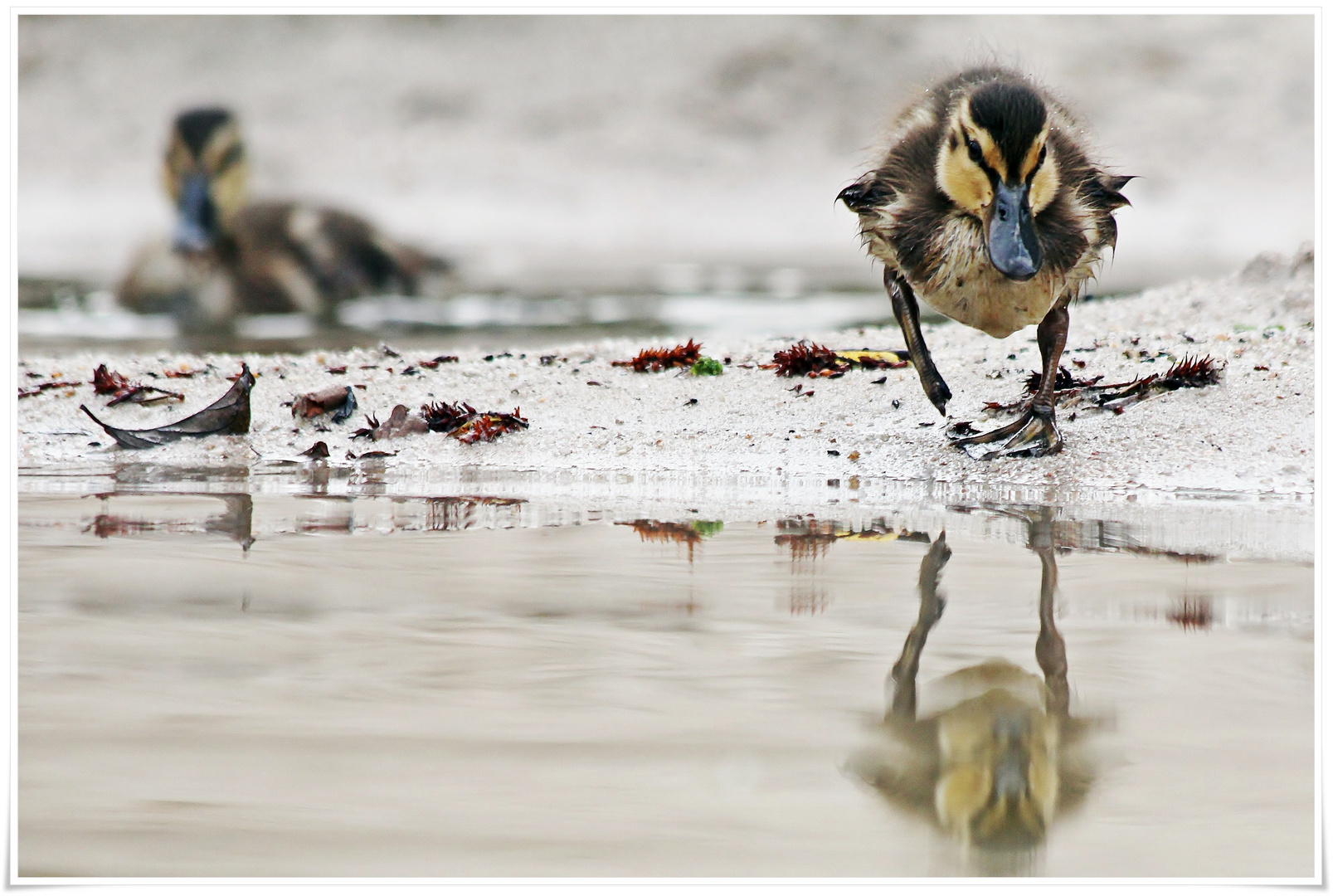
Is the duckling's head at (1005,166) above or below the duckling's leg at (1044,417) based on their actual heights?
above

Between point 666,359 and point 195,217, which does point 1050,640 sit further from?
point 195,217

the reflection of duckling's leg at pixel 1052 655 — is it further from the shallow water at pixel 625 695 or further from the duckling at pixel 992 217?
the duckling at pixel 992 217

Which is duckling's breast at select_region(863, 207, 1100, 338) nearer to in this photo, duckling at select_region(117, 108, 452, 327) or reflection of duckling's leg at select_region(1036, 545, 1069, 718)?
reflection of duckling's leg at select_region(1036, 545, 1069, 718)

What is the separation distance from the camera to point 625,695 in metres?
2.39

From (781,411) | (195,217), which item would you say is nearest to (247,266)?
(195,217)

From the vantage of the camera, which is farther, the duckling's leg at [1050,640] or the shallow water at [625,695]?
the duckling's leg at [1050,640]

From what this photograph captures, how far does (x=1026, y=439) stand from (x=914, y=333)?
2.35ft

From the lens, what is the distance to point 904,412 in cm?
618

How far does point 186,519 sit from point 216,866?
2670mm

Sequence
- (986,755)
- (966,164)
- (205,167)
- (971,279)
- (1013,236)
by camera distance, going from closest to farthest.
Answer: (986,755) < (1013,236) < (966,164) < (971,279) < (205,167)

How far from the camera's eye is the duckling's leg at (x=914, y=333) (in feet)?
18.2

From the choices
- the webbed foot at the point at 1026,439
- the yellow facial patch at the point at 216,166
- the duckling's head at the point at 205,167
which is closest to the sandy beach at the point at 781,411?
the webbed foot at the point at 1026,439

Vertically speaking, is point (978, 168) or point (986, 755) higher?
point (978, 168)

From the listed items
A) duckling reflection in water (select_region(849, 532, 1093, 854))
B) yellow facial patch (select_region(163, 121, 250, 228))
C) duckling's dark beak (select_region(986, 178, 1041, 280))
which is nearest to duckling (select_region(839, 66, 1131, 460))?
duckling's dark beak (select_region(986, 178, 1041, 280))
